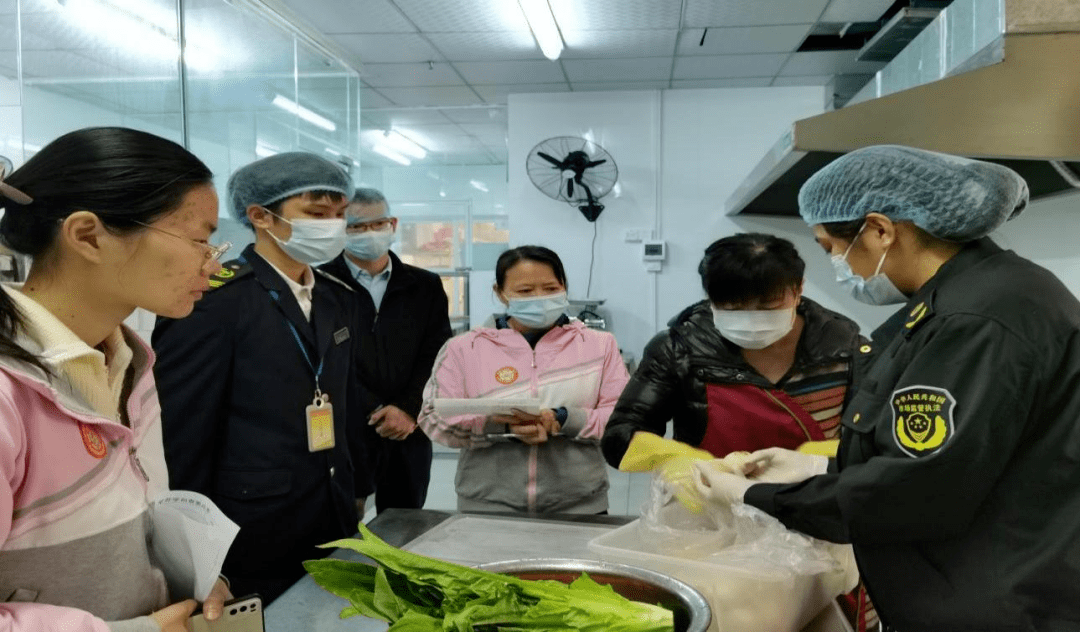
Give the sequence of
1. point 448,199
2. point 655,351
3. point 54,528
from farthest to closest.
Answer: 1. point 448,199
2. point 655,351
3. point 54,528

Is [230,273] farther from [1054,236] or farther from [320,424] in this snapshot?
[1054,236]

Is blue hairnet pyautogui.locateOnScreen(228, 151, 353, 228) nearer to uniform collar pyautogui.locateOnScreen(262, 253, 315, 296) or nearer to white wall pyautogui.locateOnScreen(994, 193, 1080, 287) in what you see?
uniform collar pyautogui.locateOnScreen(262, 253, 315, 296)

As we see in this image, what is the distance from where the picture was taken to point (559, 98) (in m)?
5.37

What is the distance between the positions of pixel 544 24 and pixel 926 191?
2.89 m

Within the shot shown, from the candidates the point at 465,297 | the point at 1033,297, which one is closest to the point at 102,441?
the point at 1033,297

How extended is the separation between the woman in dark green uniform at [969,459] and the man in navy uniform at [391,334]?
1.65 meters

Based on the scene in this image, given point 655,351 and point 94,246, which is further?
point 655,351

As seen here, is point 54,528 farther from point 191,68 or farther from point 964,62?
point 191,68

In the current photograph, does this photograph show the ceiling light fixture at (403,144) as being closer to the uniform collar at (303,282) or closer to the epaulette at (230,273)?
the uniform collar at (303,282)

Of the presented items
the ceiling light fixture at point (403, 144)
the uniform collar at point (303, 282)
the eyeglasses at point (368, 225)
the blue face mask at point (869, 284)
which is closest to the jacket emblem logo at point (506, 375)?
the uniform collar at point (303, 282)

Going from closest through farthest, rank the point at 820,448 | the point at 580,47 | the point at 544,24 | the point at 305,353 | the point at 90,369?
the point at 90,369, the point at 820,448, the point at 305,353, the point at 544,24, the point at 580,47

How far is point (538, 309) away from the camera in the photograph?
2031 mm

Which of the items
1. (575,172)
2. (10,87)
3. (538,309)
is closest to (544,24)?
(575,172)

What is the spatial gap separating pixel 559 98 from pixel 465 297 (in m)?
1.96
